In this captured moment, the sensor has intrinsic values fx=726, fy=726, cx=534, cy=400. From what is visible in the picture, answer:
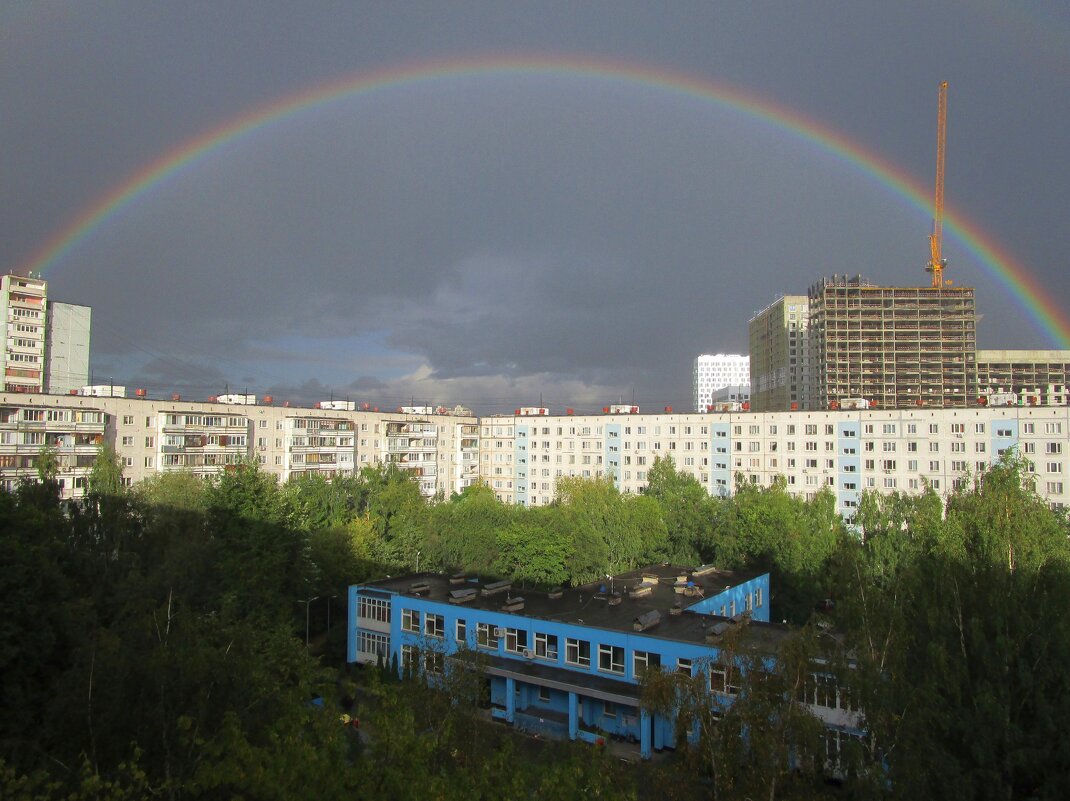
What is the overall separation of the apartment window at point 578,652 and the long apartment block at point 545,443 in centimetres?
2311

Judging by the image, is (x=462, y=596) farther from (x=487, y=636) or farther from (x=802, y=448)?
(x=802, y=448)

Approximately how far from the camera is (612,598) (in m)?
24.9

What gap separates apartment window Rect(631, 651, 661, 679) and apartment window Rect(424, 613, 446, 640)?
700 cm

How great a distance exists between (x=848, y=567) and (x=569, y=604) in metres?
13.3

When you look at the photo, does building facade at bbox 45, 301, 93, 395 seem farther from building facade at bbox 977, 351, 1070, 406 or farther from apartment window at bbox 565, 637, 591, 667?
building facade at bbox 977, 351, 1070, 406

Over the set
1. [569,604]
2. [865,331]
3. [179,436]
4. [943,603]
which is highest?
[865,331]

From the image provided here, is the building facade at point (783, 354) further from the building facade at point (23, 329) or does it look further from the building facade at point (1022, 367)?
the building facade at point (23, 329)

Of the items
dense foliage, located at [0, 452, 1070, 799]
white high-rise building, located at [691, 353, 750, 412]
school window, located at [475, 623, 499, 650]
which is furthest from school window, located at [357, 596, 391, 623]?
white high-rise building, located at [691, 353, 750, 412]

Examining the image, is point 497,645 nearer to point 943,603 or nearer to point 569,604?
point 569,604

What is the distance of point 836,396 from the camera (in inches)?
3452

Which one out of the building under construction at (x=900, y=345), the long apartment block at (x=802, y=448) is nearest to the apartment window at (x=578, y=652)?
the long apartment block at (x=802, y=448)

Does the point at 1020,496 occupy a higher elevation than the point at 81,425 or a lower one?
lower

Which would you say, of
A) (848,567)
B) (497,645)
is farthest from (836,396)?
(848,567)

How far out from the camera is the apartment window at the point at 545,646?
72.9 feet
